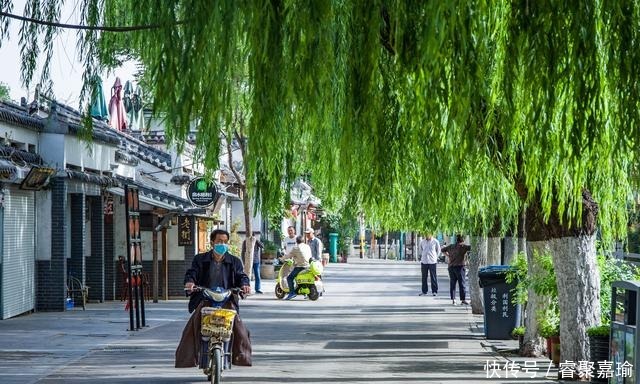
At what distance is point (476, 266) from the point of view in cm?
3016

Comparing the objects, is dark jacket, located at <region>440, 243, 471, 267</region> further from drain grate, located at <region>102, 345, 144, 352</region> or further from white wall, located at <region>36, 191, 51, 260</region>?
drain grate, located at <region>102, 345, 144, 352</region>

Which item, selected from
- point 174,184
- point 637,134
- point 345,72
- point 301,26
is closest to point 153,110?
point 301,26

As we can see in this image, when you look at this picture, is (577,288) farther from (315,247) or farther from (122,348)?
(315,247)

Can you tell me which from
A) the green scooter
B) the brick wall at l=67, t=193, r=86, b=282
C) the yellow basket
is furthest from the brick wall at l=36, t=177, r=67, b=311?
the yellow basket

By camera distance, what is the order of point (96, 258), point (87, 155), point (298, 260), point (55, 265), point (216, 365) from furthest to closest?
point (298, 260)
point (96, 258)
point (87, 155)
point (55, 265)
point (216, 365)

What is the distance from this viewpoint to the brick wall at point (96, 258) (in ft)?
104

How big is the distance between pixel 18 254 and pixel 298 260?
33.9 ft

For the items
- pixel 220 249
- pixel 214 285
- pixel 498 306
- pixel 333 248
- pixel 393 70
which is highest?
pixel 393 70

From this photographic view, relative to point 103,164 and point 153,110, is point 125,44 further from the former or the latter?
point 103,164

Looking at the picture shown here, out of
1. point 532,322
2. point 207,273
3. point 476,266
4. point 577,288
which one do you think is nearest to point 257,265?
point 476,266

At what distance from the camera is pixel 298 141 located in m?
11.7

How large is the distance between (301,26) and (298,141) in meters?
4.28

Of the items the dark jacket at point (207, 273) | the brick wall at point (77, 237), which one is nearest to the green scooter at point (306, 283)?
the brick wall at point (77, 237)

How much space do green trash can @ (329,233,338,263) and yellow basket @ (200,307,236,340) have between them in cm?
6240
